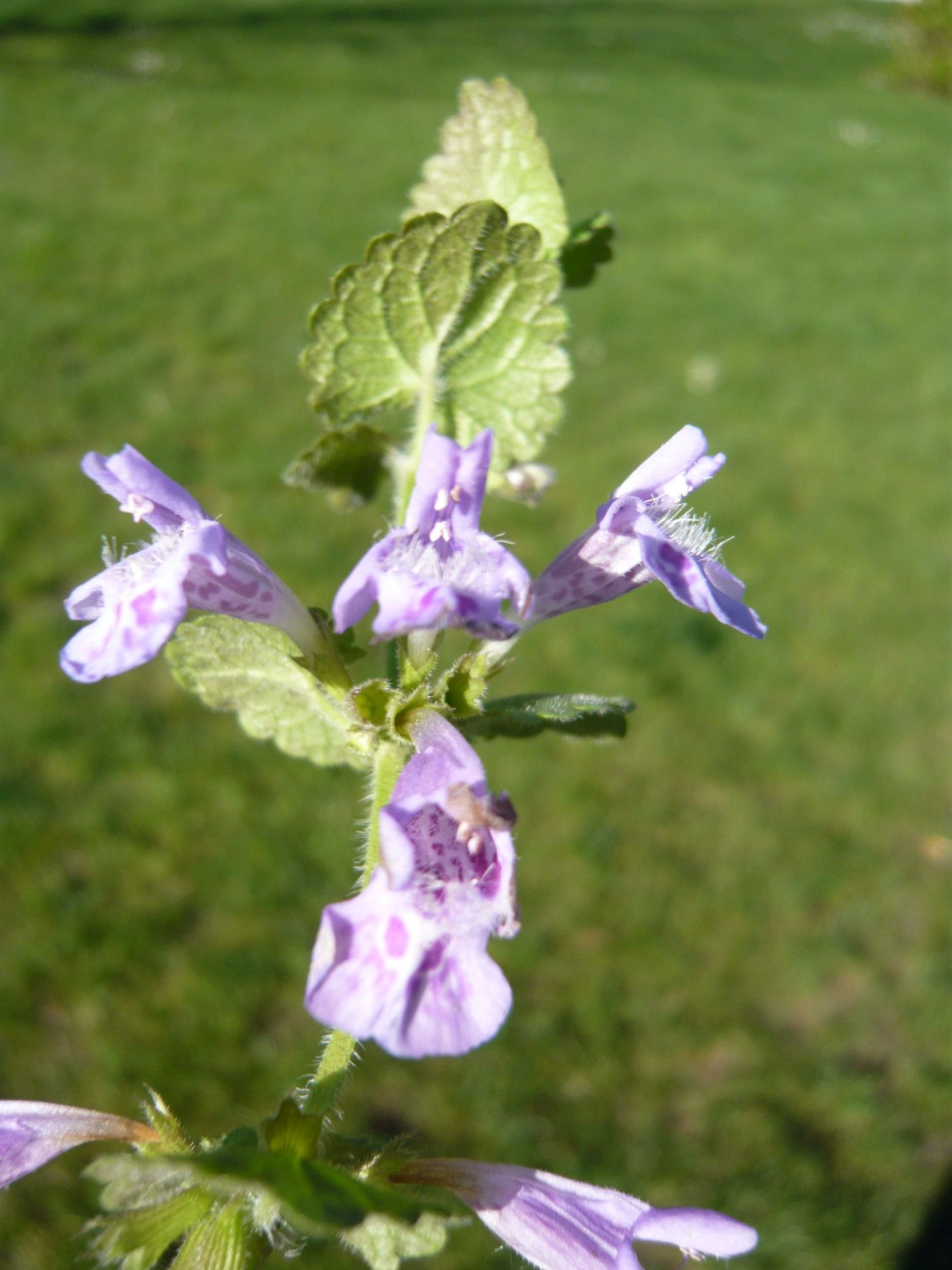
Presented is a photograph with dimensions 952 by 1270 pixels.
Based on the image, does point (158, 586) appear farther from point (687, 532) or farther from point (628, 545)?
point (687, 532)

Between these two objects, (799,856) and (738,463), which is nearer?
(799,856)

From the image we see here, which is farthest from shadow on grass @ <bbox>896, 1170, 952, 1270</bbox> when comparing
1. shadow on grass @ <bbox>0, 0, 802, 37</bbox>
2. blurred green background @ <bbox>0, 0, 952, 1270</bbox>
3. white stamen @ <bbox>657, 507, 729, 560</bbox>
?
shadow on grass @ <bbox>0, 0, 802, 37</bbox>

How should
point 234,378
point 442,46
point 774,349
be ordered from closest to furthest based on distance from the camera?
point 234,378
point 774,349
point 442,46

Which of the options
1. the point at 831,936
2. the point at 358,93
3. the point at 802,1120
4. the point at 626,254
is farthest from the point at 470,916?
the point at 358,93

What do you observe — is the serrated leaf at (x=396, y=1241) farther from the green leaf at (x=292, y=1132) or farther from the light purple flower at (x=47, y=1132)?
the light purple flower at (x=47, y=1132)

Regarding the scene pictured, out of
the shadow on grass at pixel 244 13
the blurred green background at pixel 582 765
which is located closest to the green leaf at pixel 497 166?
the blurred green background at pixel 582 765

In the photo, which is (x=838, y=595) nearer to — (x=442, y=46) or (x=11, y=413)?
(x=11, y=413)

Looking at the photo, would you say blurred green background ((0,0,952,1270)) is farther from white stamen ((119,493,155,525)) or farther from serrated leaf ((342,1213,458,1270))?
white stamen ((119,493,155,525))
